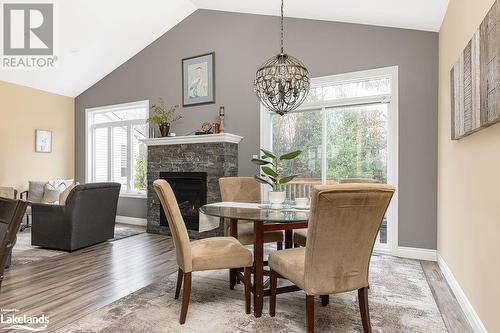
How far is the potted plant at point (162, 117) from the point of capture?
539 cm

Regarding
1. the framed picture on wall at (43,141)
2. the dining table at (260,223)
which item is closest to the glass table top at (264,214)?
the dining table at (260,223)

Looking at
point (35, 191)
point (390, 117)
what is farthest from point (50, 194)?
point (390, 117)

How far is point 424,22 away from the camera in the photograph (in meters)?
3.51

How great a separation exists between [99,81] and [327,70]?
187 inches

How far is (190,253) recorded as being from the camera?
2270mm

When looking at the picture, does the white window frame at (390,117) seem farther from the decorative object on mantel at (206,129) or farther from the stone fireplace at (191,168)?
the decorative object on mantel at (206,129)

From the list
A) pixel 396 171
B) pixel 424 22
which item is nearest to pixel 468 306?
pixel 396 171

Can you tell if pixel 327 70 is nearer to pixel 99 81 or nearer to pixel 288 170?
pixel 288 170

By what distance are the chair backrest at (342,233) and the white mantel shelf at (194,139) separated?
3077 mm

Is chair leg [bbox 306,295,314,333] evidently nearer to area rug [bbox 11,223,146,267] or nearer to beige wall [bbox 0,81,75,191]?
area rug [bbox 11,223,146,267]

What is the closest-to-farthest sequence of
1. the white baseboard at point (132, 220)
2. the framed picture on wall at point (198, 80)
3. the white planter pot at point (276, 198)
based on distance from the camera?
the white planter pot at point (276, 198) → the framed picture on wall at point (198, 80) → the white baseboard at point (132, 220)

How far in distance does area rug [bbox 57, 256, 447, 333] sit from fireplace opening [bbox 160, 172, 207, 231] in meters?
2.07

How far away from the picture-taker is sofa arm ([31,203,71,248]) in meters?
3.96

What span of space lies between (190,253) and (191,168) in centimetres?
288
